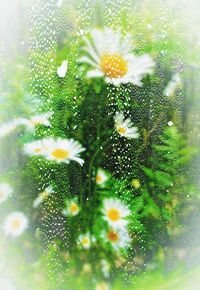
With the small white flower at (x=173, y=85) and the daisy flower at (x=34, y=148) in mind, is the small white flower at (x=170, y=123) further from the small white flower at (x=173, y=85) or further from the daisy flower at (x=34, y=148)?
the daisy flower at (x=34, y=148)

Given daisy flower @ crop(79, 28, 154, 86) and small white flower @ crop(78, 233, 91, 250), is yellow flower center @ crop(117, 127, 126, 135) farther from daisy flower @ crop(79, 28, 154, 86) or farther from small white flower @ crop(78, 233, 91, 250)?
small white flower @ crop(78, 233, 91, 250)

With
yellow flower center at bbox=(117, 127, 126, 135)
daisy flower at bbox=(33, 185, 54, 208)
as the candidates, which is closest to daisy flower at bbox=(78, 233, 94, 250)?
daisy flower at bbox=(33, 185, 54, 208)

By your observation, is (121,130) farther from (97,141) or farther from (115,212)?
(115,212)

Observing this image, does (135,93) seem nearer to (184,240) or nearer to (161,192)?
(161,192)

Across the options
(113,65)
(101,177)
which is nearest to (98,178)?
(101,177)

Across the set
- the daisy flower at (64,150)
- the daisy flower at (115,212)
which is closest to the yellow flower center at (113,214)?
the daisy flower at (115,212)

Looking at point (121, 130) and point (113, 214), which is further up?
point (121, 130)

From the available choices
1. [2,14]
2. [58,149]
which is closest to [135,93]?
[58,149]
